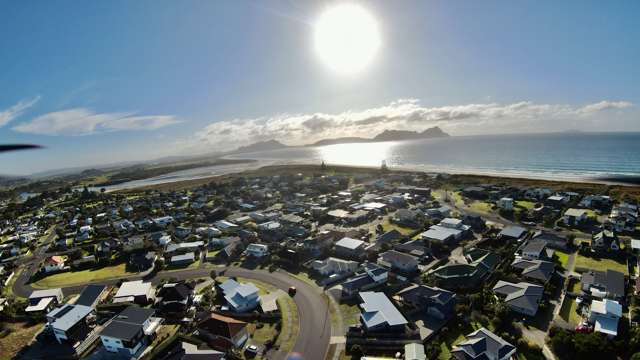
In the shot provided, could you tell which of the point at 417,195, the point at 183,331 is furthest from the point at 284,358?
the point at 417,195

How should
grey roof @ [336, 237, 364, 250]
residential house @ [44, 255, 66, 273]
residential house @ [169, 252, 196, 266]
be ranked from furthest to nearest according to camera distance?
residential house @ [44, 255, 66, 273], residential house @ [169, 252, 196, 266], grey roof @ [336, 237, 364, 250]

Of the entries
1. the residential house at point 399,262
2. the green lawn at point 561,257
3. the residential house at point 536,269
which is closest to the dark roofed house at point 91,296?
the residential house at point 399,262

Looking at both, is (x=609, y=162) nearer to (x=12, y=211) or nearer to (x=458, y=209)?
(x=458, y=209)

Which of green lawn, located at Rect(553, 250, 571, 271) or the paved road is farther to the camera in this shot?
green lawn, located at Rect(553, 250, 571, 271)

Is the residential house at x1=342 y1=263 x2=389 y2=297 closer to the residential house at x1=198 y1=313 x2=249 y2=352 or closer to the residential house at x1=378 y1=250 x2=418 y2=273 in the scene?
the residential house at x1=378 y1=250 x2=418 y2=273

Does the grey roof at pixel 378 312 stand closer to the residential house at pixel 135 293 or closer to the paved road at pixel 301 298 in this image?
the paved road at pixel 301 298

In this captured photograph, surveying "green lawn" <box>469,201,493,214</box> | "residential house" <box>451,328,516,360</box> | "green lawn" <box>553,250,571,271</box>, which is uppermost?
"green lawn" <box>469,201,493,214</box>

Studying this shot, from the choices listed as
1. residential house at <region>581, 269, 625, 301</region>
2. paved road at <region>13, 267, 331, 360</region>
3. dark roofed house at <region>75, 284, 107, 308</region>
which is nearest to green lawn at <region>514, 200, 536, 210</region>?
residential house at <region>581, 269, 625, 301</region>
